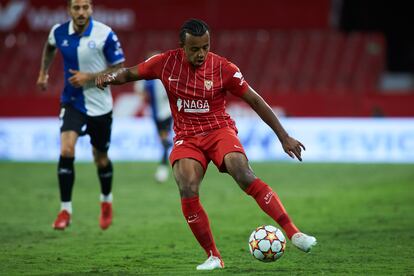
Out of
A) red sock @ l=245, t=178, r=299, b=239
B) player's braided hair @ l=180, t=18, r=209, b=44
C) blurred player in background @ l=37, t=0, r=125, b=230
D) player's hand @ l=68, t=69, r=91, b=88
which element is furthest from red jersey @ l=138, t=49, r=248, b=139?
blurred player in background @ l=37, t=0, r=125, b=230

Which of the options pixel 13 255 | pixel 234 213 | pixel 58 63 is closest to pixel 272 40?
pixel 58 63

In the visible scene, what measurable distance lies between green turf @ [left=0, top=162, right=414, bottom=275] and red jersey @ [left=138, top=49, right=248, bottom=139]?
1338mm

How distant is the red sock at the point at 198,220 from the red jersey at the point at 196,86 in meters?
0.66

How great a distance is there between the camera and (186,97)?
7.91 metres

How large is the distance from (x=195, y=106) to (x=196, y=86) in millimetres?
194

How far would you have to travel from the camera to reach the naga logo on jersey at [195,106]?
7918 millimetres

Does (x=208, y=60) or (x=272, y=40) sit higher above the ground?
(x=208, y=60)

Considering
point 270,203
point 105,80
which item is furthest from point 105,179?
point 270,203

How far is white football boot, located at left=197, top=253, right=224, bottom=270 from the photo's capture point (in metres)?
7.73

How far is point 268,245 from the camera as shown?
743 cm

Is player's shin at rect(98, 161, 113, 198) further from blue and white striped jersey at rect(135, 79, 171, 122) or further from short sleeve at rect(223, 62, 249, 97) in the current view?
blue and white striped jersey at rect(135, 79, 171, 122)

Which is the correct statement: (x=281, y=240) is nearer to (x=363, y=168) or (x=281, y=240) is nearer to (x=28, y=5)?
(x=363, y=168)

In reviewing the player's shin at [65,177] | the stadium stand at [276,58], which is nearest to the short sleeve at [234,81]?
the player's shin at [65,177]

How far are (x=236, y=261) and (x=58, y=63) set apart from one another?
51.8 feet
